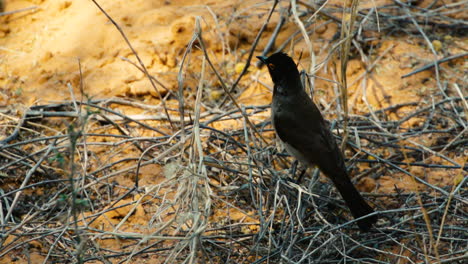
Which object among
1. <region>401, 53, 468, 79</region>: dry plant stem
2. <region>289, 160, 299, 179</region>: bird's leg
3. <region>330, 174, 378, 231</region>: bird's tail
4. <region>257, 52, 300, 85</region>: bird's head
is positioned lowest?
<region>289, 160, 299, 179</region>: bird's leg

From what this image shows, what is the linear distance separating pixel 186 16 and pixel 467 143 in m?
3.24

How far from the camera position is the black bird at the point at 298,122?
14.5 feet

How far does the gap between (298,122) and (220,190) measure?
83 cm

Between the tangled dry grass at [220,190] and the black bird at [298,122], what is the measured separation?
187mm

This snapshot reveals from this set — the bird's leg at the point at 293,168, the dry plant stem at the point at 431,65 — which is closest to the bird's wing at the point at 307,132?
the bird's leg at the point at 293,168

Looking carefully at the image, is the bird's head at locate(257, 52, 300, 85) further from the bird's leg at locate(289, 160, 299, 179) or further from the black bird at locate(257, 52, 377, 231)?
the bird's leg at locate(289, 160, 299, 179)

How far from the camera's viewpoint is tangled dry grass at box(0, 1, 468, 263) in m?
3.50

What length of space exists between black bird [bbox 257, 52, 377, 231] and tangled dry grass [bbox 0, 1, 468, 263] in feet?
0.61

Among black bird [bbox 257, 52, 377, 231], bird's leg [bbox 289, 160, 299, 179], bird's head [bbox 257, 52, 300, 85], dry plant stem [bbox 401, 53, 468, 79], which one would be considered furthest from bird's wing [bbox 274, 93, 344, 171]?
dry plant stem [bbox 401, 53, 468, 79]

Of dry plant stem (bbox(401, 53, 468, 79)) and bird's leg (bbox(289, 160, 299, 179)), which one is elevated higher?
dry plant stem (bbox(401, 53, 468, 79))

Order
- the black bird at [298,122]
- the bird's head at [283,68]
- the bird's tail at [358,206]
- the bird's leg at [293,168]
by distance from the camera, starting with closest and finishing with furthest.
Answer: the bird's tail at [358,206] → the black bird at [298,122] → the bird's head at [283,68] → the bird's leg at [293,168]

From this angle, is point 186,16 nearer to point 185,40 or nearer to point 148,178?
point 185,40

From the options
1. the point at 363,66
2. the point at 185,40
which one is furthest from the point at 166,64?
the point at 363,66

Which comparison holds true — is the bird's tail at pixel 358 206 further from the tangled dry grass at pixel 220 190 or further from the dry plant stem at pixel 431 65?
the dry plant stem at pixel 431 65
